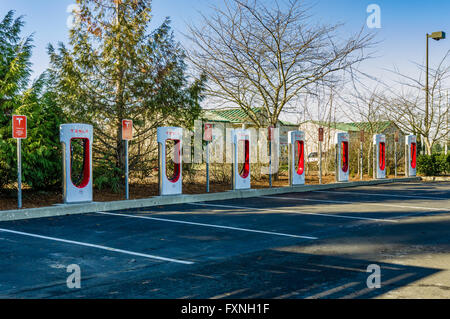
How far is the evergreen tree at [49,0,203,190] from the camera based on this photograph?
1494 cm

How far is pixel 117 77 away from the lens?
1526cm

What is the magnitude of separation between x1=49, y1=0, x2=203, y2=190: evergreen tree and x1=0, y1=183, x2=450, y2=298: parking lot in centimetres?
478

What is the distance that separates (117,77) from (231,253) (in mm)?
9982

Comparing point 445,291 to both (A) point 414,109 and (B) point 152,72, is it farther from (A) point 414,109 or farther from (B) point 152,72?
(A) point 414,109

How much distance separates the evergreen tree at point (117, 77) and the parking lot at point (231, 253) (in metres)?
4.78

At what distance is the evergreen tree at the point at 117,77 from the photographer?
49.0 ft

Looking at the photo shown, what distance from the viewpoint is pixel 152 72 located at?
15609 mm

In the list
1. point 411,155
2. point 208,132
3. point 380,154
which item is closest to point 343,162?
point 380,154

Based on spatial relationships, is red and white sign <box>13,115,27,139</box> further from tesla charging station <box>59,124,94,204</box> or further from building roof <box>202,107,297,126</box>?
building roof <box>202,107,297,126</box>

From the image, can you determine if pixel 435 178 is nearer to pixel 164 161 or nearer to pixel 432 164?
pixel 432 164

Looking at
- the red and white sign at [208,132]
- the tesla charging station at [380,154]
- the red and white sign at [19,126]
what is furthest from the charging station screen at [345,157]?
the red and white sign at [19,126]
